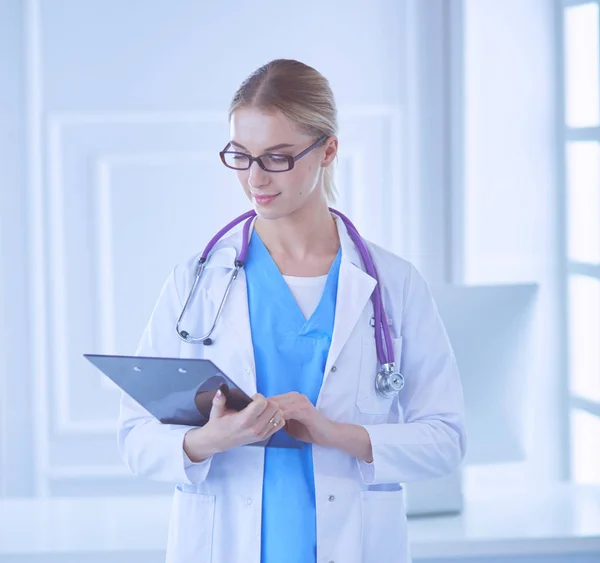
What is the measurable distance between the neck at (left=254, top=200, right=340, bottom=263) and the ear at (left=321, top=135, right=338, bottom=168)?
85 mm

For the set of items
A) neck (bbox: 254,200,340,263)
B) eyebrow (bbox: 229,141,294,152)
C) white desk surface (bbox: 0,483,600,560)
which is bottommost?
white desk surface (bbox: 0,483,600,560)

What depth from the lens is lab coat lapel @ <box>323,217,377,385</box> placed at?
143 cm

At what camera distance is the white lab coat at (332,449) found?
1406mm

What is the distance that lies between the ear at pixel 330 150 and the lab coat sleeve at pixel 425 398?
248 mm

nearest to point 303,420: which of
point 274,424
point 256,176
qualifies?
point 274,424

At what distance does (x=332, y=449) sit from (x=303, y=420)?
130 millimetres

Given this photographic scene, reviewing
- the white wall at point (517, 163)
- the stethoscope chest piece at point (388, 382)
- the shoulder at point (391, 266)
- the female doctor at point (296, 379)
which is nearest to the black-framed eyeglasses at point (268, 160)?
the female doctor at point (296, 379)

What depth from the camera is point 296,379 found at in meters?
1.44

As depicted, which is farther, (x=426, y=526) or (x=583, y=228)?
(x=583, y=228)

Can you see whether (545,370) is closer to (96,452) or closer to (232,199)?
(232,199)

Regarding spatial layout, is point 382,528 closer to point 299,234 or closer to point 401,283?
point 401,283

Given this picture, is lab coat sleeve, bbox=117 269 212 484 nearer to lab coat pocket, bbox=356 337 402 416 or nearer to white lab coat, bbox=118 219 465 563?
white lab coat, bbox=118 219 465 563

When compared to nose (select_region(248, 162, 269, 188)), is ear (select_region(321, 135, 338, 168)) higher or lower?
higher

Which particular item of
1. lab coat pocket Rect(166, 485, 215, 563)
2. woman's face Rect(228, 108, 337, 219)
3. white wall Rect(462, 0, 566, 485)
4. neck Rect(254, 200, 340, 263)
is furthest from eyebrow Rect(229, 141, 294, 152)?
white wall Rect(462, 0, 566, 485)
